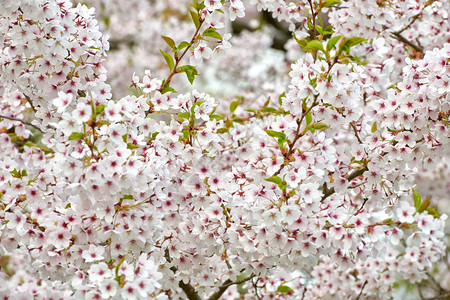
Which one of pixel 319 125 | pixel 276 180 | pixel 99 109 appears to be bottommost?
pixel 276 180

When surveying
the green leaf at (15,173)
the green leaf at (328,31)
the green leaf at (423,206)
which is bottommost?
the green leaf at (423,206)

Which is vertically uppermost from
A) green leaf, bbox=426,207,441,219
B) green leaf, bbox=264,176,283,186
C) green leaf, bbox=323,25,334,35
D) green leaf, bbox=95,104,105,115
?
green leaf, bbox=323,25,334,35

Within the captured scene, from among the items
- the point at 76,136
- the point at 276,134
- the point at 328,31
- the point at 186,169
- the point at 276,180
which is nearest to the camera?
the point at 76,136

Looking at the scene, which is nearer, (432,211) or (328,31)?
(432,211)

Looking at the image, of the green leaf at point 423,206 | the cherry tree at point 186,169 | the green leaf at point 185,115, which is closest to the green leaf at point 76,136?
the cherry tree at point 186,169

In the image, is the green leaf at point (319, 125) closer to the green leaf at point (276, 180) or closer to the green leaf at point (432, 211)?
the green leaf at point (276, 180)

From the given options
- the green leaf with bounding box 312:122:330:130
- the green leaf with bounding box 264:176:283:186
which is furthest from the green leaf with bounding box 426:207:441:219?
the green leaf with bounding box 264:176:283:186

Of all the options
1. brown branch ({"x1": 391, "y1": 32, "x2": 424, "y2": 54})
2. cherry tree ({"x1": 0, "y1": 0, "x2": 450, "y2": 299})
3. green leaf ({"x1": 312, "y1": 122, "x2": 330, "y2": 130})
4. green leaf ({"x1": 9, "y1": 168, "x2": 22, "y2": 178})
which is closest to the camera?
cherry tree ({"x1": 0, "y1": 0, "x2": 450, "y2": 299})

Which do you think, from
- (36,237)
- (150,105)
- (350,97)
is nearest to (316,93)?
(350,97)

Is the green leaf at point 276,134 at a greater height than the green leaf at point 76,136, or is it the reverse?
the green leaf at point 76,136

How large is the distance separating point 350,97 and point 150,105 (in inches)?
42.3

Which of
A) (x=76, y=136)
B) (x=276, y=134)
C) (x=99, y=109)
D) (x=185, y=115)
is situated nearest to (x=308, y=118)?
(x=276, y=134)

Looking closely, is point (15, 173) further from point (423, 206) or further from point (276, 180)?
point (423, 206)

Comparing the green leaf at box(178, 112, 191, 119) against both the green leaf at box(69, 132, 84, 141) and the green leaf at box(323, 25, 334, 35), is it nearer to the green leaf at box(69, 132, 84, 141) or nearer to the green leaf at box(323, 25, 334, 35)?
the green leaf at box(69, 132, 84, 141)
